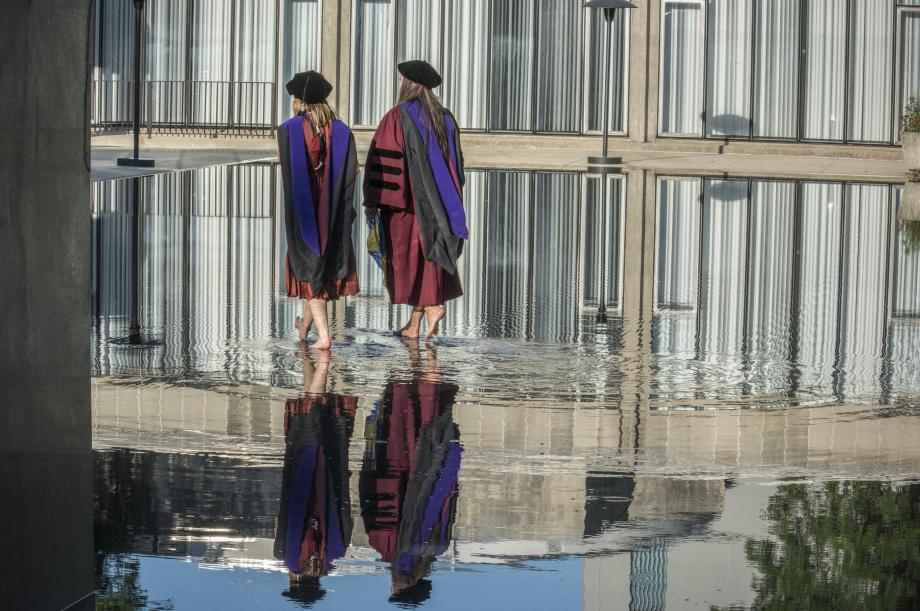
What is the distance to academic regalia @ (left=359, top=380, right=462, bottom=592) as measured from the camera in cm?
576

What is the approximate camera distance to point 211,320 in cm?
1178

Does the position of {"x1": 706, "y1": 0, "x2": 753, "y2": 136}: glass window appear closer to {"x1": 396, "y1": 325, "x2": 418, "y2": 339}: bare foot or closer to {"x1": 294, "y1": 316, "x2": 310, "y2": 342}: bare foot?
{"x1": 396, "y1": 325, "x2": 418, "y2": 339}: bare foot

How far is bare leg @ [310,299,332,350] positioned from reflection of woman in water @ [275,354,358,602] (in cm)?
130

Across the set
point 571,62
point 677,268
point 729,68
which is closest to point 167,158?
point 571,62

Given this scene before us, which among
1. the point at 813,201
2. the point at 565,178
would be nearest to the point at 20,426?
the point at 813,201

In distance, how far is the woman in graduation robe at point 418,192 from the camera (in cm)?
1073

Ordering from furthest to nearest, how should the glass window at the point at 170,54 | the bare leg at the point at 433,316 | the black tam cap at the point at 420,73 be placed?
the glass window at the point at 170,54 < the bare leg at the point at 433,316 < the black tam cap at the point at 420,73

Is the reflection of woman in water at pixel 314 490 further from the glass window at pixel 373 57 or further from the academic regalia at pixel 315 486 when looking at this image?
→ the glass window at pixel 373 57

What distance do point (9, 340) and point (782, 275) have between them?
12154 mm

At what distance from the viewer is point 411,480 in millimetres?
6793

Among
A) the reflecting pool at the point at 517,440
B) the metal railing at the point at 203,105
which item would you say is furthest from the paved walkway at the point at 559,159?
the reflecting pool at the point at 517,440

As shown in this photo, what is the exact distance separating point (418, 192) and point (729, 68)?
25.7 meters

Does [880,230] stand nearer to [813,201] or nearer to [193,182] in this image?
[813,201]

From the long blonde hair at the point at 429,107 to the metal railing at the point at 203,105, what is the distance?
84.0ft
